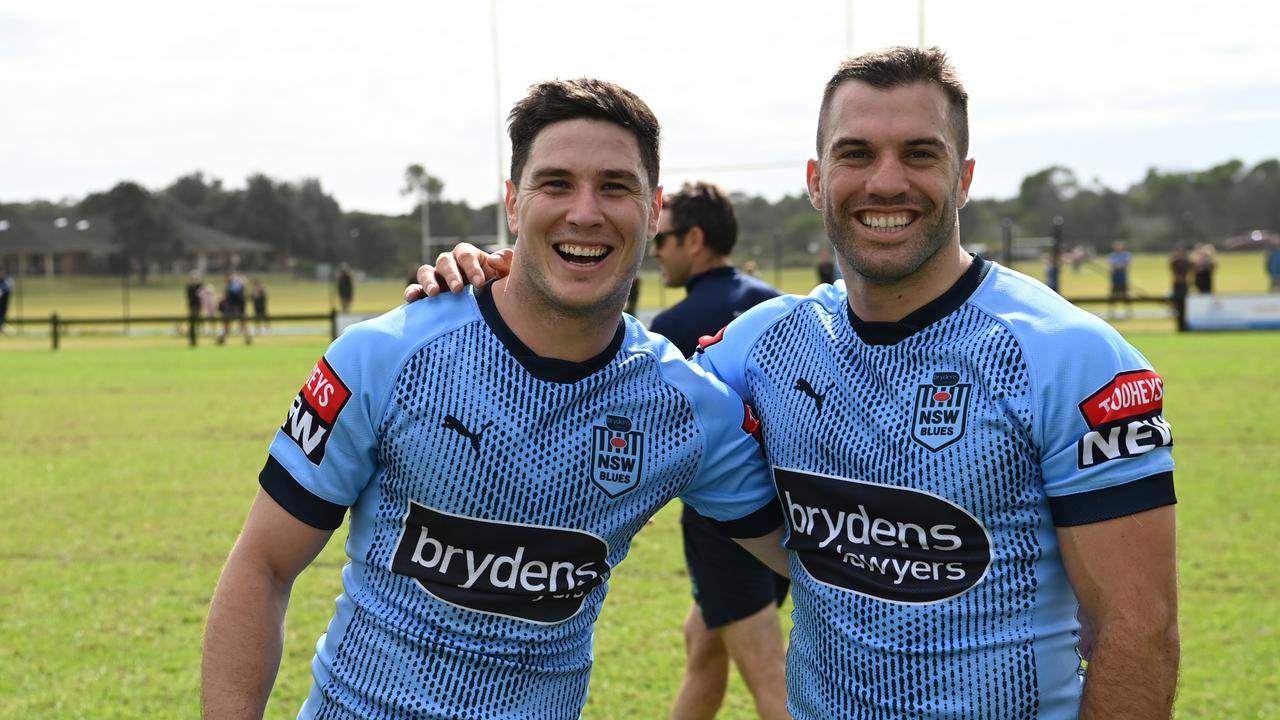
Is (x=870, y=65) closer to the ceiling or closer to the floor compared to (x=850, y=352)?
closer to the ceiling

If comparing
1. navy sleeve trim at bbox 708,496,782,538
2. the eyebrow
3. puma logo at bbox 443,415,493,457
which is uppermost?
the eyebrow

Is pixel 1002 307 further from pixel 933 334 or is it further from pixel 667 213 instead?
pixel 667 213

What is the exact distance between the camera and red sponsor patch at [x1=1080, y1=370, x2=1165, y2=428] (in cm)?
236

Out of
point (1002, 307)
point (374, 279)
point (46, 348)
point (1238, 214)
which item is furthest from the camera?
point (374, 279)

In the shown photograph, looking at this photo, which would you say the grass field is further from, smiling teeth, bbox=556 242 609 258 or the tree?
the tree

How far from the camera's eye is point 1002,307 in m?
2.58

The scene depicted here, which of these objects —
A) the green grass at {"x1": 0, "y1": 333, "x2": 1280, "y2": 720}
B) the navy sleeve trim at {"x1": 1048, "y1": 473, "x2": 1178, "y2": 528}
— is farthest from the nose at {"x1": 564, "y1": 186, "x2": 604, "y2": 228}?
the green grass at {"x1": 0, "y1": 333, "x2": 1280, "y2": 720}

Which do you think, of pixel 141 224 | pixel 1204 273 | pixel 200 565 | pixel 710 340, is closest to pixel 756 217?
pixel 1204 273

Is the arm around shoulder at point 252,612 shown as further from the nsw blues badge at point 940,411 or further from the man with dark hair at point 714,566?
the man with dark hair at point 714,566

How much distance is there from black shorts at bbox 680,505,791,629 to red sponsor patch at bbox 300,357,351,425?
Answer: 240 cm

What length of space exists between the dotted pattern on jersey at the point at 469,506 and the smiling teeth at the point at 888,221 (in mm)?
676

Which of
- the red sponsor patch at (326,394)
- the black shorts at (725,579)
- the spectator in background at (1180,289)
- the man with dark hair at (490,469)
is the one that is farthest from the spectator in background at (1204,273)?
the red sponsor patch at (326,394)

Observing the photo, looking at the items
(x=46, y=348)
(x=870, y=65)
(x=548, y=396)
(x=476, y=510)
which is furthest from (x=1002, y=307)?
(x=46, y=348)

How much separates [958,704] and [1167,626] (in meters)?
0.44
